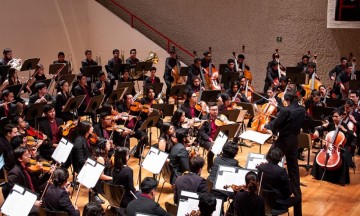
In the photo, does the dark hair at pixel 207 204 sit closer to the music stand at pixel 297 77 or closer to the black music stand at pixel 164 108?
the black music stand at pixel 164 108

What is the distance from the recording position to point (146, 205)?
6176 millimetres

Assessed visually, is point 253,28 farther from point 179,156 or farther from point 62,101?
point 179,156

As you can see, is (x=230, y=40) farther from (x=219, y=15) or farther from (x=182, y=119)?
(x=182, y=119)

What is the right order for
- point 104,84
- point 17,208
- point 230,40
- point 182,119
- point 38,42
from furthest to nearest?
point 230,40 → point 38,42 → point 104,84 → point 182,119 → point 17,208

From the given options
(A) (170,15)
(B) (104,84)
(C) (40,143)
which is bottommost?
(C) (40,143)

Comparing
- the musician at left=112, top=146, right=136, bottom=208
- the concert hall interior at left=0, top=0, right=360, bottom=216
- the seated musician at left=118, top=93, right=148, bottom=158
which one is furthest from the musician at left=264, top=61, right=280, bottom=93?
the musician at left=112, top=146, right=136, bottom=208

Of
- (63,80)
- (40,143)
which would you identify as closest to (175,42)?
(63,80)

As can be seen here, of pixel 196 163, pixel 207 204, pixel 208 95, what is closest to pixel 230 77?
pixel 208 95

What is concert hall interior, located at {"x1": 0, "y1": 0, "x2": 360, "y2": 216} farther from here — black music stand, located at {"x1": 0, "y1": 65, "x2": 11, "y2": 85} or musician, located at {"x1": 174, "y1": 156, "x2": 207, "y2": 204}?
black music stand, located at {"x1": 0, "y1": 65, "x2": 11, "y2": 85}

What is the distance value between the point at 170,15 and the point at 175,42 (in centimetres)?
89

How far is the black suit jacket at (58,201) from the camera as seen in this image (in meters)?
6.49

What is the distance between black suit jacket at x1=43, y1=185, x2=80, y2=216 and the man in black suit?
77 centimetres

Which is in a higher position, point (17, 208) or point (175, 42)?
point (175, 42)

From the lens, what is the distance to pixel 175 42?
18.3 m
